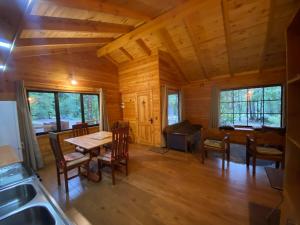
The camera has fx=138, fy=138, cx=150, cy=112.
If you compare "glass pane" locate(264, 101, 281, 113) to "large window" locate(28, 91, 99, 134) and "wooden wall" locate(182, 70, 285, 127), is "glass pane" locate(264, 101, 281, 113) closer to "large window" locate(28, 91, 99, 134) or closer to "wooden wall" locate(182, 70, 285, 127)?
"wooden wall" locate(182, 70, 285, 127)

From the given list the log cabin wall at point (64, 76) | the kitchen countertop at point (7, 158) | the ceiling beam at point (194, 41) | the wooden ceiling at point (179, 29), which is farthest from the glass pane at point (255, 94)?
the kitchen countertop at point (7, 158)

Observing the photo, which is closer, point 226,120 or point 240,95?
point 240,95

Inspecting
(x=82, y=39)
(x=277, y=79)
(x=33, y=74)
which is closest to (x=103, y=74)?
(x=82, y=39)

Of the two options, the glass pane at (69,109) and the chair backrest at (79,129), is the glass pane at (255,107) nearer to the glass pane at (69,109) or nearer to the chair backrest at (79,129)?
the chair backrest at (79,129)

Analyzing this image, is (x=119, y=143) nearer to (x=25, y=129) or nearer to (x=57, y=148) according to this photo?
(x=57, y=148)

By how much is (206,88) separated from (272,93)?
2.06 m

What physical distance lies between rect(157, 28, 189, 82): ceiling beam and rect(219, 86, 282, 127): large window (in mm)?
1982

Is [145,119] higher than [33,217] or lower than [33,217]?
higher

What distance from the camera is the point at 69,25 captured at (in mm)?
2529

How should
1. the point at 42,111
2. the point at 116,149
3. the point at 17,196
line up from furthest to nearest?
1. the point at 42,111
2. the point at 116,149
3. the point at 17,196

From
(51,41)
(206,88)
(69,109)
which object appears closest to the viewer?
(51,41)

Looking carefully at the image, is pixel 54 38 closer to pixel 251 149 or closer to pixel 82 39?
pixel 82 39

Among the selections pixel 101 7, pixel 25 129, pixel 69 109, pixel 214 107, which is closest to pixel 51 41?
pixel 101 7

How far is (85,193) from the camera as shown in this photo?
2.36m
